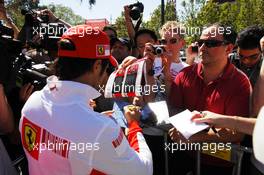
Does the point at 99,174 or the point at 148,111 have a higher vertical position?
the point at 148,111

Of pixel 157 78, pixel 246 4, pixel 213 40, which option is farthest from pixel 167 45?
pixel 246 4

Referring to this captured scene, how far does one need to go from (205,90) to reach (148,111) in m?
0.47

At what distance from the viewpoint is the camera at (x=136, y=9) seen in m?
5.05

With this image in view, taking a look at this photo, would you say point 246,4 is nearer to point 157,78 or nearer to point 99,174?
point 157,78

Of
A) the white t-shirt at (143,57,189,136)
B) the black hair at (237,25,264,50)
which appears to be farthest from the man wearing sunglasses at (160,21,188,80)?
the black hair at (237,25,264,50)

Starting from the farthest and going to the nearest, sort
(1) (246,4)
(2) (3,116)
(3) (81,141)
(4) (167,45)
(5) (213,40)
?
(1) (246,4)
(4) (167,45)
(5) (213,40)
(2) (3,116)
(3) (81,141)

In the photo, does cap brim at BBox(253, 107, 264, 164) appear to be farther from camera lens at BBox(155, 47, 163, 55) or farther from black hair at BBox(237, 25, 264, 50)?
black hair at BBox(237, 25, 264, 50)

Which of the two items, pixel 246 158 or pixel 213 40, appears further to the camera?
pixel 213 40

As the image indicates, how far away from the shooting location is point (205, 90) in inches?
112

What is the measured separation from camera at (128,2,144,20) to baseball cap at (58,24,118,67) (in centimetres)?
309

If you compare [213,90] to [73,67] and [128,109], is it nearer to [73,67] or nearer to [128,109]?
[128,109]

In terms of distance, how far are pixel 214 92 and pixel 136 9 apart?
2.58 meters

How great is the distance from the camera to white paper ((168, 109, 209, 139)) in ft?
7.66

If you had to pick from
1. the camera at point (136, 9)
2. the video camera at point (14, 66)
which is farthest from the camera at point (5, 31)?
the camera at point (136, 9)
